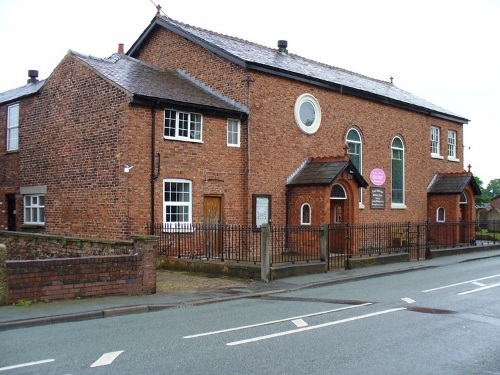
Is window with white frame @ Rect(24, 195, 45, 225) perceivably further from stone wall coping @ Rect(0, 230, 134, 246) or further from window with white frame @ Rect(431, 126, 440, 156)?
window with white frame @ Rect(431, 126, 440, 156)

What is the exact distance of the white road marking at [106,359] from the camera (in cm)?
670

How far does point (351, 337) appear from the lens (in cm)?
807

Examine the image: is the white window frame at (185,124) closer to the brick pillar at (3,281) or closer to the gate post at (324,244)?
the gate post at (324,244)

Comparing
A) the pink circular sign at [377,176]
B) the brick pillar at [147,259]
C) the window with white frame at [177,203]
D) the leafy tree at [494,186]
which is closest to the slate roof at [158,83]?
the window with white frame at [177,203]

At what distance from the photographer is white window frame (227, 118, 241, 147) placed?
2022 cm

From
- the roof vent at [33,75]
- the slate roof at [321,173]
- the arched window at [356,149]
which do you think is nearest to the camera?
the slate roof at [321,173]

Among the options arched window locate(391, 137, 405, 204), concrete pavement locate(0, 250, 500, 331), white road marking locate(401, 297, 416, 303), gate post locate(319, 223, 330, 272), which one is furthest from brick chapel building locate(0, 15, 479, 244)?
white road marking locate(401, 297, 416, 303)

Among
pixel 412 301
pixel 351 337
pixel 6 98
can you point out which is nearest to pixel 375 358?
pixel 351 337

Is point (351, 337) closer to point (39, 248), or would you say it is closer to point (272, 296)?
point (272, 296)

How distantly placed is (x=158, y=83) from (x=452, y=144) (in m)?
19.7

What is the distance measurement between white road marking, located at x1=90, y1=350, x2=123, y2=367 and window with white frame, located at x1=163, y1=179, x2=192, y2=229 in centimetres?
1096

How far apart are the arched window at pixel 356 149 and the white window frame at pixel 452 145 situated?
902cm

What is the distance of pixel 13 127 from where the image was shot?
2247 cm

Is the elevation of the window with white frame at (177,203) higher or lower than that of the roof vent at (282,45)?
lower
